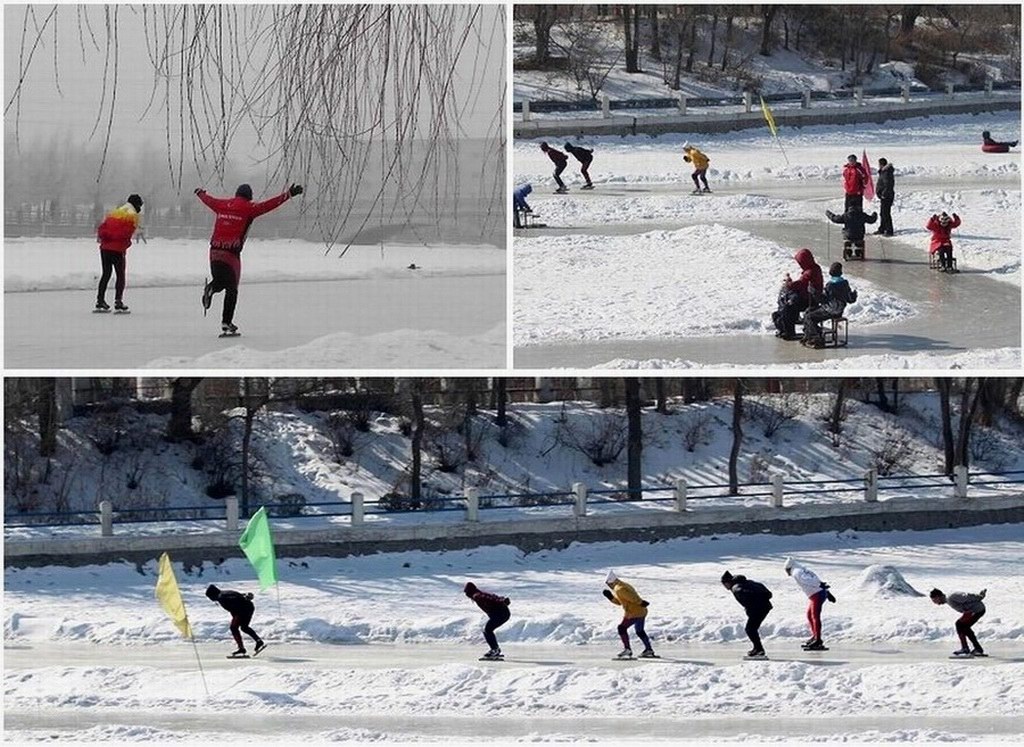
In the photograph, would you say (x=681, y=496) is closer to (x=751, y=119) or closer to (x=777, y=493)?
(x=777, y=493)

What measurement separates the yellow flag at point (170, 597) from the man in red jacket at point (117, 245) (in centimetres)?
241

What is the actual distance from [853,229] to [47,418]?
13867mm

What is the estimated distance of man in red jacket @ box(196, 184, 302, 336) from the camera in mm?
18578

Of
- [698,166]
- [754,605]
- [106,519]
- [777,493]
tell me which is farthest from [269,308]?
[698,166]

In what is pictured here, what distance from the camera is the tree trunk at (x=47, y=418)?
A: 33094mm

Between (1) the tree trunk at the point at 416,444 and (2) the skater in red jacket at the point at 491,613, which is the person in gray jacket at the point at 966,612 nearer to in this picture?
(2) the skater in red jacket at the point at 491,613

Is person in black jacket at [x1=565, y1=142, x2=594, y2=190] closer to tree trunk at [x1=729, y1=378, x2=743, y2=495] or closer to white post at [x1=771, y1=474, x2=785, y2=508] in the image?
tree trunk at [x1=729, y1=378, x2=743, y2=495]

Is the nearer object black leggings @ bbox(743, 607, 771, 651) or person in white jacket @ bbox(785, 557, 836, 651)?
black leggings @ bbox(743, 607, 771, 651)

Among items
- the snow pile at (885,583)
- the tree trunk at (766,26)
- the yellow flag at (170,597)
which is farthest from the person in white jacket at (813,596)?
the tree trunk at (766,26)

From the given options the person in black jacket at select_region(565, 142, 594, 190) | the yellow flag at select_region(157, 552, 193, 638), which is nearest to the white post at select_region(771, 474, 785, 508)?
the person in black jacket at select_region(565, 142, 594, 190)

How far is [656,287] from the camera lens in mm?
25141

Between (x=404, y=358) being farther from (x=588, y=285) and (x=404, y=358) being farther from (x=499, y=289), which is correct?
(x=588, y=285)

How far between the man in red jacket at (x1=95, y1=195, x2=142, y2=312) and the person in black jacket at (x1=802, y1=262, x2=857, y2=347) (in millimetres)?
7305

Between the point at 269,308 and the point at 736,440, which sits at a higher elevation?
the point at 269,308
